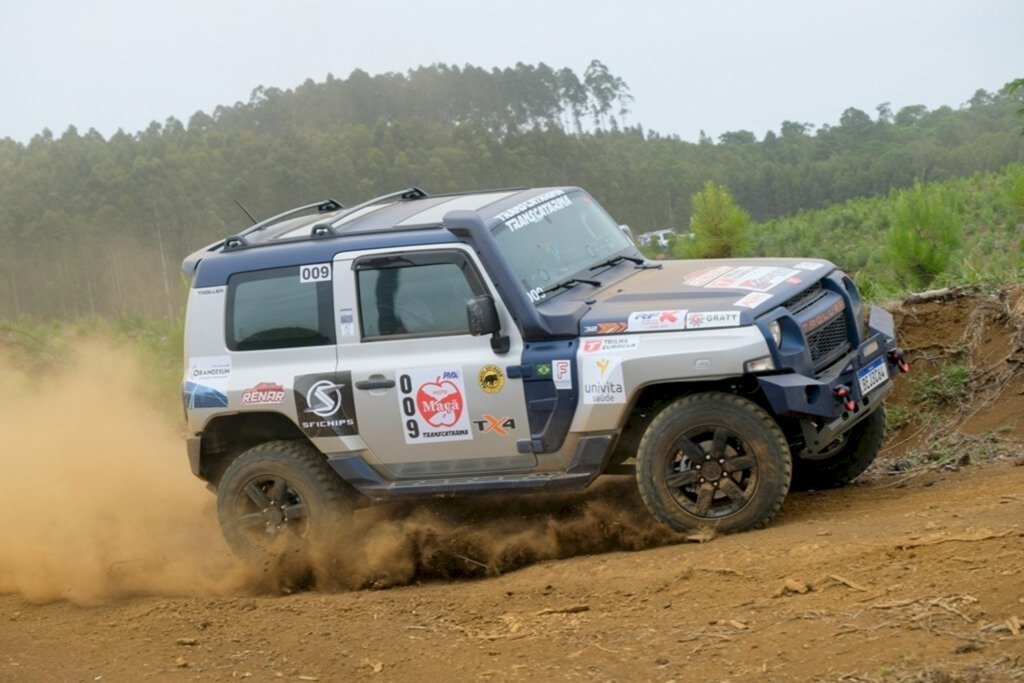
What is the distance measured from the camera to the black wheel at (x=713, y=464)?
723 cm

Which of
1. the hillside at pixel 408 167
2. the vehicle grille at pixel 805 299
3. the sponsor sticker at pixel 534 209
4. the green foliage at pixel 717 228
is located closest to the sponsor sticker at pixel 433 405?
the sponsor sticker at pixel 534 209

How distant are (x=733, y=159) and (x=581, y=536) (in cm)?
5622

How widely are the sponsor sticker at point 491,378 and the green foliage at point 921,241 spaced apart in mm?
7390

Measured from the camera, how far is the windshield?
26.3 feet

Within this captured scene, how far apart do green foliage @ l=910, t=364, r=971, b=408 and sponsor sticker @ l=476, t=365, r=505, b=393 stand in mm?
4411

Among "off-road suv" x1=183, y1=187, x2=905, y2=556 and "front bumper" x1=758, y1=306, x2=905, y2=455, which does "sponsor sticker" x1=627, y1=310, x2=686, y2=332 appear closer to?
"off-road suv" x1=183, y1=187, x2=905, y2=556

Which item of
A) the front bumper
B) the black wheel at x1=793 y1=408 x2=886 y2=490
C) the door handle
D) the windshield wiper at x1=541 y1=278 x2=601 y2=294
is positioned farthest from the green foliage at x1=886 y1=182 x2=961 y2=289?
the door handle

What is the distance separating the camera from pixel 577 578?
7.13m

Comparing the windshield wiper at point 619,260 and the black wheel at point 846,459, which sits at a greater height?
the windshield wiper at point 619,260

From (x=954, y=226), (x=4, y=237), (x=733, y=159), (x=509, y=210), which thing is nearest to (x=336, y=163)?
(x=4, y=237)

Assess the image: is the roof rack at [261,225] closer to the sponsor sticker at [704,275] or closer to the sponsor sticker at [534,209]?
the sponsor sticker at [534,209]

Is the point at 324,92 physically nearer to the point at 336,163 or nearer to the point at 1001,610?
the point at 336,163

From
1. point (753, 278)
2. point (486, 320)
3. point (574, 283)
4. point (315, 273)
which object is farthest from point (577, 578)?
point (315, 273)

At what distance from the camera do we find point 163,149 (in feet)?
201
